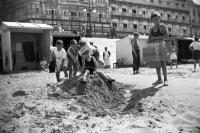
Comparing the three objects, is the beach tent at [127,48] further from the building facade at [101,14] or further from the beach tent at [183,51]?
the building facade at [101,14]

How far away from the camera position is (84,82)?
26.6 feet

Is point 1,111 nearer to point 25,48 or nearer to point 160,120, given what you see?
point 160,120

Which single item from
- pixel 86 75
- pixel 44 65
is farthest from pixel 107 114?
pixel 44 65

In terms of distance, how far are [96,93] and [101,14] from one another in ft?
124

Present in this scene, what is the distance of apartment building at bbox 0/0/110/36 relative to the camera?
38031 millimetres

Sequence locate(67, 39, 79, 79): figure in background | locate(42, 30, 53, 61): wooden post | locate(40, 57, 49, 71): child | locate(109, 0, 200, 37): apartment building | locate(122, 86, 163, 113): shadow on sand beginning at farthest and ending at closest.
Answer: locate(109, 0, 200, 37): apartment building → locate(42, 30, 53, 61): wooden post → locate(40, 57, 49, 71): child → locate(67, 39, 79, 79): figure in background → locate(122, 86, 163, 113): shadow on sand

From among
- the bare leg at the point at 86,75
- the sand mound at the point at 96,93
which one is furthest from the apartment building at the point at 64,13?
the sand mound at the point at 96,93

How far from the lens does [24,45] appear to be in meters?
19.9

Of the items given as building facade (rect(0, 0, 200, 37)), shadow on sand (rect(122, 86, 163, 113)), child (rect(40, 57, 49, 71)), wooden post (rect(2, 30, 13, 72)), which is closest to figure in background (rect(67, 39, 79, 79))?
shadow on sand (rect(122, 86, 163, 113))

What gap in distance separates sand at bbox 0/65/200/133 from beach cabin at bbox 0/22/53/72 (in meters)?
11.2

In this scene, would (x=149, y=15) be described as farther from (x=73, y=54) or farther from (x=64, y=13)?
(x=73, y=54)

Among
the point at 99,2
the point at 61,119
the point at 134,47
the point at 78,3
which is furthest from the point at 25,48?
the point at 99,2

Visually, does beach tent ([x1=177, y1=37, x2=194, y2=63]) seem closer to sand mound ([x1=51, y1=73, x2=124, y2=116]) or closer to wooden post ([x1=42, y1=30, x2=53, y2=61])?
wooden post ([x1=42, y1=30, x2=53, y2=61])

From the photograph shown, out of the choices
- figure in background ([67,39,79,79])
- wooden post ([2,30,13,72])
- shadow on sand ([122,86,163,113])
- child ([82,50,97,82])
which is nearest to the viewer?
shadow on sand ([122,86,163,113])
